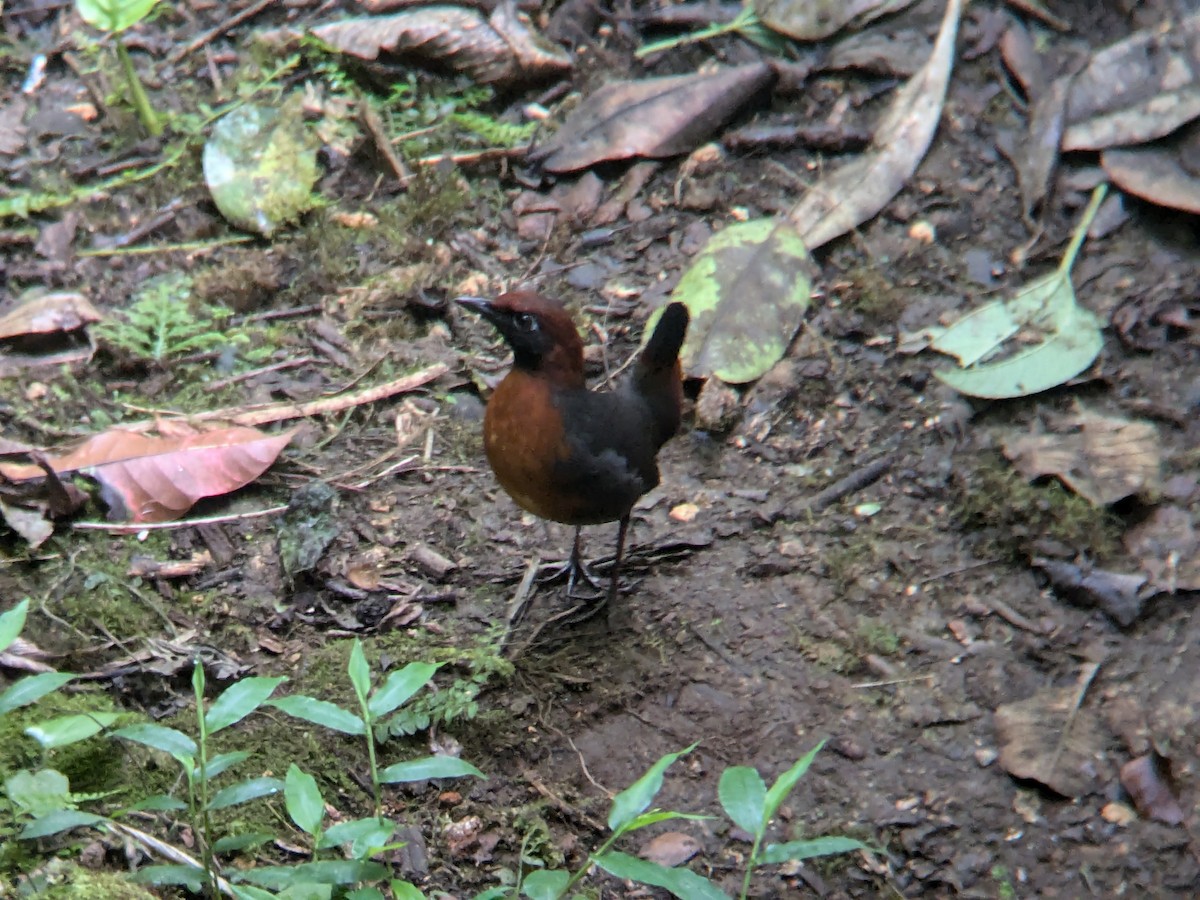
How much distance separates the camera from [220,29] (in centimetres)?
660

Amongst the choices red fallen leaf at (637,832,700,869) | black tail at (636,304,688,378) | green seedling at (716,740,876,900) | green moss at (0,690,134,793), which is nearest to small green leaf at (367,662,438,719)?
green seedling at (716,740,876,900)

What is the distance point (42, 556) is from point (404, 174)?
279cm

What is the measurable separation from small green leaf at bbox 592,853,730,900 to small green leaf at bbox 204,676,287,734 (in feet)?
2.60

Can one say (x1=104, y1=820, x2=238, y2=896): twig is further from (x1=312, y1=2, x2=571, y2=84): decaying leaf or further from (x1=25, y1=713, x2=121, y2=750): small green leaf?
(x1=312, y1=2, x2=571, y2=84): decaying leaf

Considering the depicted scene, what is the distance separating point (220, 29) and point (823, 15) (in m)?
3.44

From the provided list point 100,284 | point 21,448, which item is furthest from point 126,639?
point 100,284

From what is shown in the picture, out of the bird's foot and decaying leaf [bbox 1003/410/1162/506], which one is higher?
decaying leaf [bbox 1003/410/1162/506]

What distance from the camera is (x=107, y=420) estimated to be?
15.5 feet

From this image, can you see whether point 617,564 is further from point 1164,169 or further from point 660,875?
point 1164,169

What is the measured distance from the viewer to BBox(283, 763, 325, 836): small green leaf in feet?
7.77

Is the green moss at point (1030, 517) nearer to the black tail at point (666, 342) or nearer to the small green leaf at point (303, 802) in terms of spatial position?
the black tail at point (666, 342)

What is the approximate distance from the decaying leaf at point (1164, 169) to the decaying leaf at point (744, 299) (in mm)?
1516

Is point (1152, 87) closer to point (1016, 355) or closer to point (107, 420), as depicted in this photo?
point (1016, 355)

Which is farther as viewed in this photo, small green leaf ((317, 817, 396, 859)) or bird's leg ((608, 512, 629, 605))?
bird's leg ((608, 512, 629, 605))
